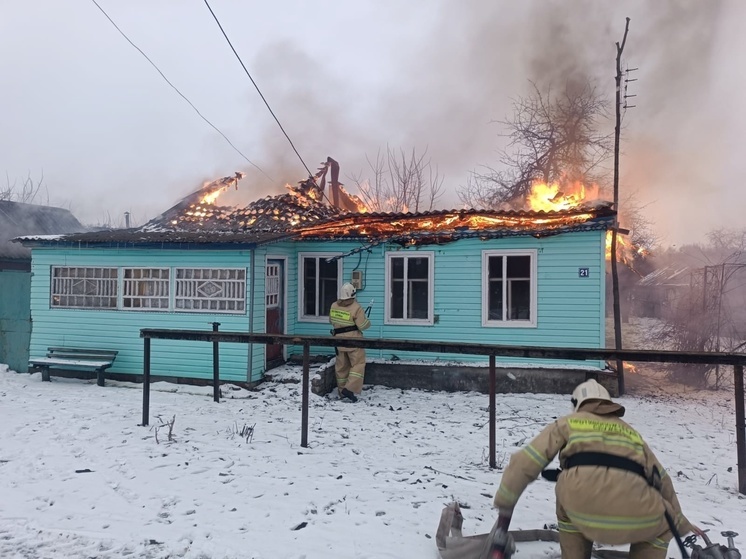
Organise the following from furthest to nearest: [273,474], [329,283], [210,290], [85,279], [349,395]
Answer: [329,283] → [85,279] → [210,290] → [349,395] → [273,474]

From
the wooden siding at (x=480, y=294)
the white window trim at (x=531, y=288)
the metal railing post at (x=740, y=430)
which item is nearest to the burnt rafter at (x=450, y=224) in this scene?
the wooden siding at (x=480, y=294)

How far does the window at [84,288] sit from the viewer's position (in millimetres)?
10562

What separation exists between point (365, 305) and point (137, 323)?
477cm

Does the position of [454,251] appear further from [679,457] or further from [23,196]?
[23,196]

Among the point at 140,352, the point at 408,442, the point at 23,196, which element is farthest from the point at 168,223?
the point at 23,196

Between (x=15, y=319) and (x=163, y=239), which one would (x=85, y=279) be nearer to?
(x=15, y=319)

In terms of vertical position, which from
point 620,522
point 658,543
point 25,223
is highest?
point 25,223

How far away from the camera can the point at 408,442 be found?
6621mm

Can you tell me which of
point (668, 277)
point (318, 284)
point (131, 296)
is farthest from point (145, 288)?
point (668, 277)

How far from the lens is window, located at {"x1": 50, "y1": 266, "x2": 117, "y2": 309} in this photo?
1056 centimetres

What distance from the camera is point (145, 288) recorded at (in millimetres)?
10359

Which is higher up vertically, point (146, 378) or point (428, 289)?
point (428, 289)

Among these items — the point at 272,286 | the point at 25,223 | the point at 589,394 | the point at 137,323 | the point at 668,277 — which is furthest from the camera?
the point at 668,277

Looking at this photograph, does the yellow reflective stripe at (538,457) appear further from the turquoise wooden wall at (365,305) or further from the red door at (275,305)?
the red door at (275,305)
